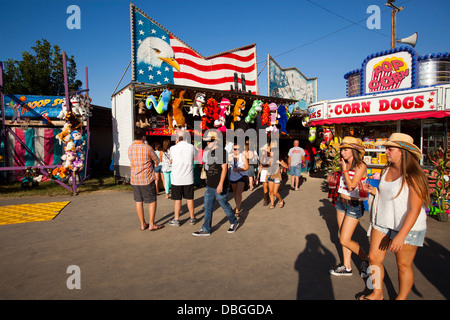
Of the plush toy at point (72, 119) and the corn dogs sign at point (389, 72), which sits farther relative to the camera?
the plush toy at point (72, 119)

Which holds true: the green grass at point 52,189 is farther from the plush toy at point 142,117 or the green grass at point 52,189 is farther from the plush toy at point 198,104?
the plush toy at point 198,104

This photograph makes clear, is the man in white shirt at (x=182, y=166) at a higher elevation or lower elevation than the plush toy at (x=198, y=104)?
lower

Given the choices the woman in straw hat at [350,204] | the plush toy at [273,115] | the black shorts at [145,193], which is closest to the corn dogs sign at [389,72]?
the plush toy at [273,115]

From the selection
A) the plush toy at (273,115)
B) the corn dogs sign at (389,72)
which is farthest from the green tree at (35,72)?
the corn dogs sign at (389,72)

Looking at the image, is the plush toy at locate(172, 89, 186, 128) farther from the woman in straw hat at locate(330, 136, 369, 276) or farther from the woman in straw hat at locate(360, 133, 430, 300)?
the woman in straw hat at locate(360, 133, 430, 300)

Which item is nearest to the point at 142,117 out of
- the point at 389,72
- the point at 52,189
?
the point at 52,189

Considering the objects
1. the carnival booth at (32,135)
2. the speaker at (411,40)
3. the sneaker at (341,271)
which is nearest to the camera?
the sneaker at (341,271)

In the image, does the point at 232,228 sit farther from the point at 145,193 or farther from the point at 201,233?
the point at 145,193

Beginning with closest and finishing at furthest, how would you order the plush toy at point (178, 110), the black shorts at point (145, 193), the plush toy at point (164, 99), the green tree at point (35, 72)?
the black shorts at point (145, 193)
the plush toy at point (164, 99)
the plush toy at point (178, 110)
the green tree at point (35, 72)

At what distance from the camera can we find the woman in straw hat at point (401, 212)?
2.35m

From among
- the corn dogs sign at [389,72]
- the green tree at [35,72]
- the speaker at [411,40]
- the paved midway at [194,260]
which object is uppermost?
the green tree at [35,72]

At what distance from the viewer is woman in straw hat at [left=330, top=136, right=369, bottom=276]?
320 cm
